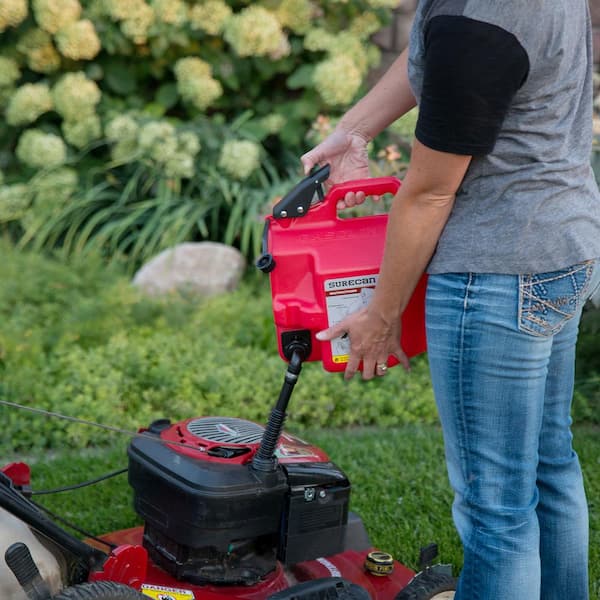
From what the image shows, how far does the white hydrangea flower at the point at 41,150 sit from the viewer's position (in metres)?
4.94

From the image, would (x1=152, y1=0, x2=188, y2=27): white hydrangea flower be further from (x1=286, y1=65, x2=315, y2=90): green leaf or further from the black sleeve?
the black sleeve

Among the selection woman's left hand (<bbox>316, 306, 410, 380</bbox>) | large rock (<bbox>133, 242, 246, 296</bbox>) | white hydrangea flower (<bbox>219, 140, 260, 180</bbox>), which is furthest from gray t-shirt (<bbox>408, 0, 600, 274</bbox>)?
white hydrangea flower (<bbox>219, 140, 260, 180</bbox>)

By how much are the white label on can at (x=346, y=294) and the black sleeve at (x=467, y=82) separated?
0.42 metres

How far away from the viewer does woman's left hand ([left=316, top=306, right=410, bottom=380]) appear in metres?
1.84

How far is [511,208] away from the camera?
165cm

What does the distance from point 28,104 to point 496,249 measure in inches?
153

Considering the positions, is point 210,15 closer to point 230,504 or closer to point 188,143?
point 188,143

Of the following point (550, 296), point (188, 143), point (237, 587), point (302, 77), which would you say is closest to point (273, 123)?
point (302, 77)

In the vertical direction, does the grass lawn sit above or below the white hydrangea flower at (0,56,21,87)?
below

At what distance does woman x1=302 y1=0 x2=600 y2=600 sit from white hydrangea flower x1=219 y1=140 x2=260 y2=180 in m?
3.11

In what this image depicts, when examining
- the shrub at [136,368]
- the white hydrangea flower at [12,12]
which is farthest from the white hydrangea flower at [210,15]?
the shrub at [136,368]

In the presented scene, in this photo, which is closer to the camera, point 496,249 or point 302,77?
point 496,249

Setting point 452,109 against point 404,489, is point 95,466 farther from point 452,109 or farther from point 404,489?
point 452,109

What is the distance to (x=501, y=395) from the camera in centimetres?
171
